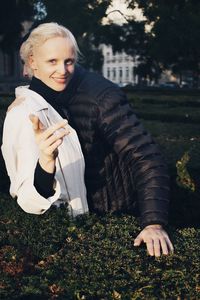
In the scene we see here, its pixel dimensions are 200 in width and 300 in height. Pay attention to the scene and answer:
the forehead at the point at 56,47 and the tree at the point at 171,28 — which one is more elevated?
the forehead at the point at 56,47

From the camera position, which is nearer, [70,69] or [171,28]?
[70,69]

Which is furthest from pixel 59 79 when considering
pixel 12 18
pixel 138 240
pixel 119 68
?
pixel 119 68

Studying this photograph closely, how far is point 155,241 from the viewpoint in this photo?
235cm

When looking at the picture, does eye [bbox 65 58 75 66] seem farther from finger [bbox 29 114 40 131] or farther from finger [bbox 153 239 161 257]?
finger [bbox 153 239 161 257]

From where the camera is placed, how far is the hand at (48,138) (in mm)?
2254

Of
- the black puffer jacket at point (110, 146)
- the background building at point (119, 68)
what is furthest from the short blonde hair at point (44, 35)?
the background building at point (119, 68)

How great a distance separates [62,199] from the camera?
2846 millimetres

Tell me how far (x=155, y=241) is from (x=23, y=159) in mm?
871

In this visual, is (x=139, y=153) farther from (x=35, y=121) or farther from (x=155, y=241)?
(x=35, y=121)

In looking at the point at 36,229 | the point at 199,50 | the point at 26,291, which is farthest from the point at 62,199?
the point at 199,50

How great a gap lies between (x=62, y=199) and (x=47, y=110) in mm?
537

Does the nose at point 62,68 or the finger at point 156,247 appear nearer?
the finger at point 156,247

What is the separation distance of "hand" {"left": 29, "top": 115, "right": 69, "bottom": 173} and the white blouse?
1.01ft

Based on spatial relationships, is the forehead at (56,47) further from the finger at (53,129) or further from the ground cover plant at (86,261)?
the ground cover plant at (86,261)
